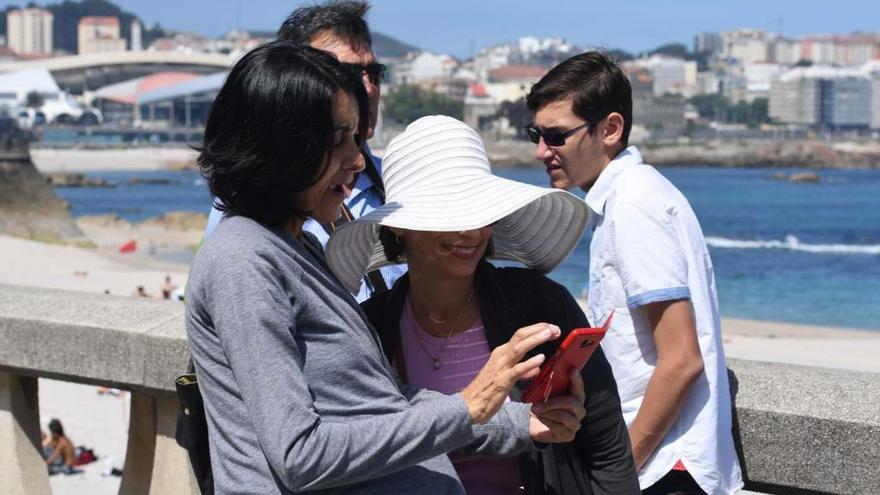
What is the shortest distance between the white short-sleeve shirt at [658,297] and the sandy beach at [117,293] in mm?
6257

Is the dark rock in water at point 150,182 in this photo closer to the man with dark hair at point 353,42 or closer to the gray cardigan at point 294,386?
the man with dark hair at point 353,42

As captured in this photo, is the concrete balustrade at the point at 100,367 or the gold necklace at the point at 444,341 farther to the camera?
the concrete balustrade at the point at 100,367

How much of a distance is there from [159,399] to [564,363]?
121 cm

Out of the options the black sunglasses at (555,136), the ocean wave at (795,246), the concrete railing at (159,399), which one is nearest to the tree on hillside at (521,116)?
the black sunglasses at (555,136)

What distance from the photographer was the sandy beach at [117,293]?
1086 cm

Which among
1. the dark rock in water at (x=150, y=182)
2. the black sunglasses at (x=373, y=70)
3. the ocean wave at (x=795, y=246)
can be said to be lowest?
the dark rock in water at (x=150, y=182)

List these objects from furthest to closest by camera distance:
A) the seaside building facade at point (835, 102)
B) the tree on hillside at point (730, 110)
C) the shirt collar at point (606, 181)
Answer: the tree on hillside at point (730, 110) → the seaside building facade at point (835, 102) → the shirt collar at point (606, 181)

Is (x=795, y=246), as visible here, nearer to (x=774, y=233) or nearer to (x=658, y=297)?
(x=774, y=233)

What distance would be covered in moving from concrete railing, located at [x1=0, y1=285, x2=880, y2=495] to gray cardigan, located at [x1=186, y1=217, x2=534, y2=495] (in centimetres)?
69

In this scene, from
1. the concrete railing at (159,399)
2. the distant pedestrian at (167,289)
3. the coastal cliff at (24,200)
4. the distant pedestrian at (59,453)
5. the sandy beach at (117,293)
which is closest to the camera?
the concrete railing at (159,399)

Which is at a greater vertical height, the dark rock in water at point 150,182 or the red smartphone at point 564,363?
the red smartphone at point 564,363

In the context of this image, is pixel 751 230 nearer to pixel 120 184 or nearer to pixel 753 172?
pixel 120 184

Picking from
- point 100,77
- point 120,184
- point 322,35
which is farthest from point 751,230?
point 100,77

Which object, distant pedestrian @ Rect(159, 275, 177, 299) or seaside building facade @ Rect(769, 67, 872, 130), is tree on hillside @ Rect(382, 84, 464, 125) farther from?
distant pedestrian @ Rect(159, 275, 177, 299)
